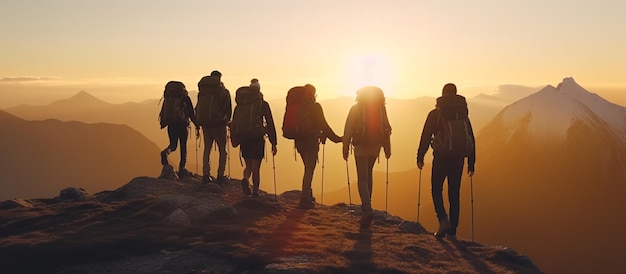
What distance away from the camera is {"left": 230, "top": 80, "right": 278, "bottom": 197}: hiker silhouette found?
1454 cm

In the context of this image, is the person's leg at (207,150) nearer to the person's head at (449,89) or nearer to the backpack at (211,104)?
the backpack at (211,104)

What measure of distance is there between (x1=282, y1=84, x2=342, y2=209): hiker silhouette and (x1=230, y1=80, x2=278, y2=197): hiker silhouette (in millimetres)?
876

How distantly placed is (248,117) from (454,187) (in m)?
5.64

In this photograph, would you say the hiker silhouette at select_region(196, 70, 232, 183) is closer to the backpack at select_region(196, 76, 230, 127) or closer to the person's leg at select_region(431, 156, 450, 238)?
the backpack at select_region(196, 76, 230, 127)

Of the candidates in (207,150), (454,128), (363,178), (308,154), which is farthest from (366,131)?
(207,150)

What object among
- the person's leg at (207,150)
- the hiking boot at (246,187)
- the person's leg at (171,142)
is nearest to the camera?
the hiking boot at (246,187)

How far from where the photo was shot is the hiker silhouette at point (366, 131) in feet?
39.3

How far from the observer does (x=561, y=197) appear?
157375 mm

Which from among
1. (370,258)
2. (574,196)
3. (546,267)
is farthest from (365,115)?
(574,196)

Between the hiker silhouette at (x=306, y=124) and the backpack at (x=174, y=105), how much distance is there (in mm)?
4692

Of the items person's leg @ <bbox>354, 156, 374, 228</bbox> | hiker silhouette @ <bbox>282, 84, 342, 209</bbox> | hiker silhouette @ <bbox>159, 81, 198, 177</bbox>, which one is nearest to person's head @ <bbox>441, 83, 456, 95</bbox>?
person's leg @ <bbox>354, 156, 374, 228</bbox>

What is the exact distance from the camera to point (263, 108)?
14625mm

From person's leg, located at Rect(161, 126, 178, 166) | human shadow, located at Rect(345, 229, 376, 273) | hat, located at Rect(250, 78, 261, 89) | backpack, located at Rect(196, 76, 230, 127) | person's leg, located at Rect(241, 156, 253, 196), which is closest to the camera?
human shadow, located at Rect(345, 229, 376, 273)

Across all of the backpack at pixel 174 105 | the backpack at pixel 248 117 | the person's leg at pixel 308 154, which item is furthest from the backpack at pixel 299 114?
the backpack at pixel 174 105
